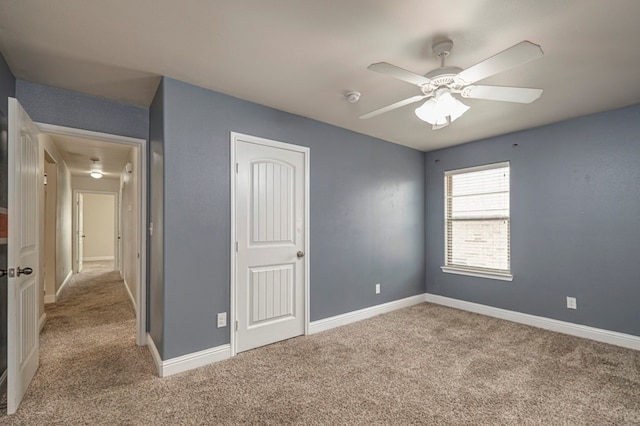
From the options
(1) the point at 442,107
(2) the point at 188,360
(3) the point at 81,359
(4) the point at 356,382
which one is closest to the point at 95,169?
(3) the point at 81,359

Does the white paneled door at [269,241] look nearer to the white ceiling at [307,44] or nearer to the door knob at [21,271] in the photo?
the white ceiling at [307,44]

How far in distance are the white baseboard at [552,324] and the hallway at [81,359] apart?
394cm

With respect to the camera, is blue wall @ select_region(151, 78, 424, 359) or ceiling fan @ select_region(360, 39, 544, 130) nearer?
ceiling fan @ select_region(360, 39, 544, 130)

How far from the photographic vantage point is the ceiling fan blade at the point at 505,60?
1557 millimetres

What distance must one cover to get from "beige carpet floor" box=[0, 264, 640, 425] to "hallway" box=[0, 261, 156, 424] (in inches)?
0.5

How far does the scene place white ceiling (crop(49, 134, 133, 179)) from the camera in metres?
4.68

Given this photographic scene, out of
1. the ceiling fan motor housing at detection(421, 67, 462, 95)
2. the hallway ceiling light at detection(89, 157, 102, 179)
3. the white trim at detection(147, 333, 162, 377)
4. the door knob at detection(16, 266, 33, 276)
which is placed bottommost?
the white trim at detection(147, 333, 162, 377)

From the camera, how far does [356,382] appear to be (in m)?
2.47

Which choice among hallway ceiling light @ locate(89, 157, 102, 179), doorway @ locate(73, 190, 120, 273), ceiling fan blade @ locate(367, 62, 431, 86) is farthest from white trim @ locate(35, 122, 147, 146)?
doorway @ locate(73, 190, 120, 273)

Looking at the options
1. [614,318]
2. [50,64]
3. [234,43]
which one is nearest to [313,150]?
[234,43]

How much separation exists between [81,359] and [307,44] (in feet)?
10.9

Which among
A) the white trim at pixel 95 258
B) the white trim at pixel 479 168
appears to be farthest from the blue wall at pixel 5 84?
the white trim at pixel 95 258

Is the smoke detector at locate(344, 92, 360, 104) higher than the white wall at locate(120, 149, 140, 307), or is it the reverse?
the smoke detector at locate(344, 92, 360, 104)

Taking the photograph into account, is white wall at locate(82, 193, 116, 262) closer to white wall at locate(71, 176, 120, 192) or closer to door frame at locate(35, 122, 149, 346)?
white wall at locate(71, 176, 120, 192)
